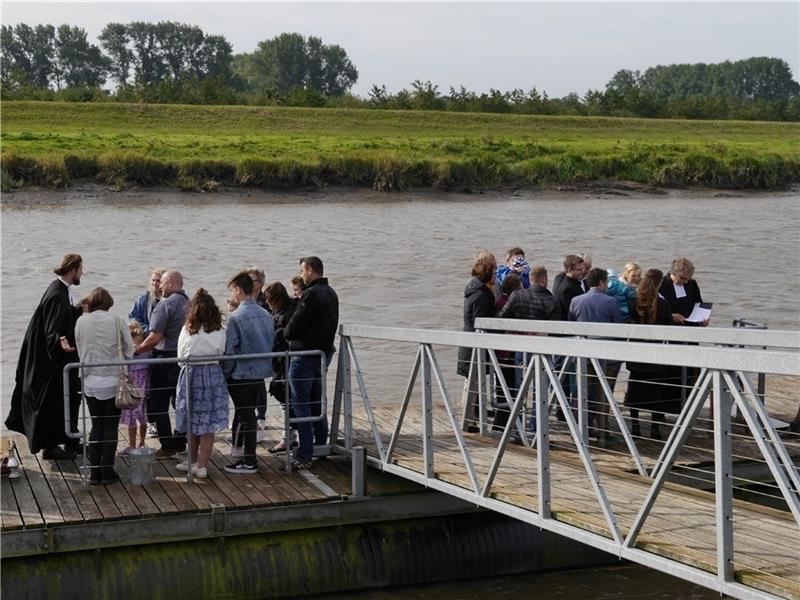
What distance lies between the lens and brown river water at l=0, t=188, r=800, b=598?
25.1m

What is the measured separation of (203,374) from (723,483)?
4.59m

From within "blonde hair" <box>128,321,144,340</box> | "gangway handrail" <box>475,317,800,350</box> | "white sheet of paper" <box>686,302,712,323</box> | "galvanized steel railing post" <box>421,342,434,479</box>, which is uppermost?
"gangway handrail" <box>475,317,800,350</box>

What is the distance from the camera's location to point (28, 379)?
33.0 feet

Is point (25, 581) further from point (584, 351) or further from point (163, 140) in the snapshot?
point (163, 140)

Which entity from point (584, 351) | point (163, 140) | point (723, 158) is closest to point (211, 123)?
point (163, 140)

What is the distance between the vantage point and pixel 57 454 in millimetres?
10250

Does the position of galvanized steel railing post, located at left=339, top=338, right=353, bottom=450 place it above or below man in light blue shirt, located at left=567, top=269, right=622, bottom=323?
below

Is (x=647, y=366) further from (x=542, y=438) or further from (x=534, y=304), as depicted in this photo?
(x=542, y=438)

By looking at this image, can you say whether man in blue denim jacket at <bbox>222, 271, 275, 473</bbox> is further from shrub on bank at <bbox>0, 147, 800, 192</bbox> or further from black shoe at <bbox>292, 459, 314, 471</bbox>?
shrub on bank at <bbox>0, 147, 800, 192</bbox>

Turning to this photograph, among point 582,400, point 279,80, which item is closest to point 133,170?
point 582,400

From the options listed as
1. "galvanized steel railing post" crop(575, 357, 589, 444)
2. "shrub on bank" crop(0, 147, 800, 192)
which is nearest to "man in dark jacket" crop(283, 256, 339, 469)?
"galvanized steel railing post" crop(575, 357, 589, 444)

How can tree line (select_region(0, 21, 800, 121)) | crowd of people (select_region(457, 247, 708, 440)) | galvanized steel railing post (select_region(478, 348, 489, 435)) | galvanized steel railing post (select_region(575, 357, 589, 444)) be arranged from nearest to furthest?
1. galvanized steel railing post (select_region(575, 357, 589, 444))
2. galvanized steel railing post (select_region(478, 348, 489, 435))
3. crowd of people (select_region(457, 247, 708, 440))
4. tree line (select_region(0, 21, 800, 121))

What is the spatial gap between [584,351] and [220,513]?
3181 mm

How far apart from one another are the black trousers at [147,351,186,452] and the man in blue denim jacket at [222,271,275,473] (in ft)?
2.60
